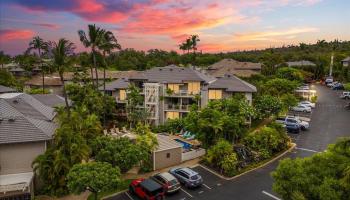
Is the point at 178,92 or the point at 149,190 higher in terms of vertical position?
the point at 178,92

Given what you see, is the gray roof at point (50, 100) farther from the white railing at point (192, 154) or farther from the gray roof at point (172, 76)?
the white railing at point (192, 154)

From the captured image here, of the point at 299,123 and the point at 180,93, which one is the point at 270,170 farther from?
the point at 180,93

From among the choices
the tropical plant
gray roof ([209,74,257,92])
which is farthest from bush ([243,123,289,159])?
the tropical plant

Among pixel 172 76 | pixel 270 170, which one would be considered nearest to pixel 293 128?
pixel 270 170

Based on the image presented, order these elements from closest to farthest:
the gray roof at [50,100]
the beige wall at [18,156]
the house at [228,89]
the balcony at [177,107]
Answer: the beige wall at [18,156] → the gray roof at [50,100] → the house at [228,89] → the balcony at [177,107]

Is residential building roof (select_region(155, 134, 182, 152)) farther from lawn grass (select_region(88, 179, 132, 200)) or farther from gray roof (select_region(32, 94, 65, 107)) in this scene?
gray roof (select_region(32, 94, 65, 107))

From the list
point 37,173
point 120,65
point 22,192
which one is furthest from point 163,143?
point 120,65

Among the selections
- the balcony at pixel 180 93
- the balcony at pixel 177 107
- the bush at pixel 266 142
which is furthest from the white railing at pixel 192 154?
the balcony at pixel 180 93
